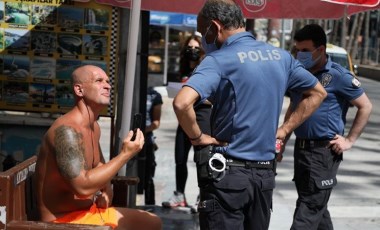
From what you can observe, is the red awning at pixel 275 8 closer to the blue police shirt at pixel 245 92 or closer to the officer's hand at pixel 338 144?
the officer's hand at pixel 338 144

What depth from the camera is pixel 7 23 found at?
20.1 feet

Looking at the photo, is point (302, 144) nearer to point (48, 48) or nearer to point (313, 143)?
point (313, 143)

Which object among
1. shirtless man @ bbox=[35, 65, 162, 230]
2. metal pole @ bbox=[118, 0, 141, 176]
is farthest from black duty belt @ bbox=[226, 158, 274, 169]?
metal pole @ bbox=[118, 0, 141, 176]

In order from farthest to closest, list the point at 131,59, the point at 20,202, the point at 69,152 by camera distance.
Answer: the point at 131,59
the point at 20,202
the point at 69,152

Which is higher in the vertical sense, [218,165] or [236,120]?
[236,120]

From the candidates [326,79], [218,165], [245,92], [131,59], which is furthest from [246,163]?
[326,79]

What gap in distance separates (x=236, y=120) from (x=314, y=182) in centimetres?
161

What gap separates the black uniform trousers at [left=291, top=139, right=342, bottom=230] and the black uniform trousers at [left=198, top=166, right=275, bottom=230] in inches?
54.3

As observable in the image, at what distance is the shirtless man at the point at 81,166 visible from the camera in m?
3.83

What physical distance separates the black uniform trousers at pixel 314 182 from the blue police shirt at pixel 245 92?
1.37 metres

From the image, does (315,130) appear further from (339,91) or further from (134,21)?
(134,21)

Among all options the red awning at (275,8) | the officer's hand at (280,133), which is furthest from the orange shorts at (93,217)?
the red awning at (275,8)

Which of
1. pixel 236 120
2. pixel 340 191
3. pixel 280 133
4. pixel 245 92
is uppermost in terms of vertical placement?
pixel 245 92

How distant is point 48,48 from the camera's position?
6.12 meters
